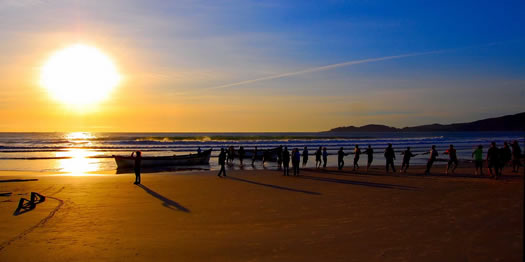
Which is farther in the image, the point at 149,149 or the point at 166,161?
the point at 149,149

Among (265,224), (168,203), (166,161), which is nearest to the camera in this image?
(265,224)

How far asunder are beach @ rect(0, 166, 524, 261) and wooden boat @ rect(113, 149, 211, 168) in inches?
469

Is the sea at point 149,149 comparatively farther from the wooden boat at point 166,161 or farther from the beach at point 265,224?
the beach at point 265,224

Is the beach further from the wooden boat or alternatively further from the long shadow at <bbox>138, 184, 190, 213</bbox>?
the wooden boat

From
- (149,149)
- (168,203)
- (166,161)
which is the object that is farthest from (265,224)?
(149,149)

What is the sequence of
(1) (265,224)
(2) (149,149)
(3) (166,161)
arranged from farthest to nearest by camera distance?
1. (2) (149,149)
2. (3) (166,161)
3. (1) (265,224)

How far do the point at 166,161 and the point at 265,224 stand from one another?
21529mm

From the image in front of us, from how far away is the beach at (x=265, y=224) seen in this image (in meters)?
6.88

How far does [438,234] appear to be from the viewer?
7777 millimetres

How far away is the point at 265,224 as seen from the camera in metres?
9.77

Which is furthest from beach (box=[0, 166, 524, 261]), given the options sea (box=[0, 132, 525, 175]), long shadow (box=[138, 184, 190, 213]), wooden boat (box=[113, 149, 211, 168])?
sea (box=[0, 132, 525, 175])

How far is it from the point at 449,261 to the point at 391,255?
97 cm

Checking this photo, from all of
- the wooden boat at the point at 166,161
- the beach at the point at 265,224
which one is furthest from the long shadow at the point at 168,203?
the wooden boat at the point at 166,161

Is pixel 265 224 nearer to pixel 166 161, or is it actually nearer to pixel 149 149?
pixel 166 161
